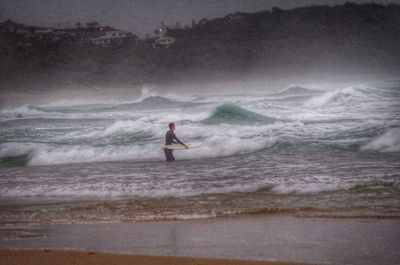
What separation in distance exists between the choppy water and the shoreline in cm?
170

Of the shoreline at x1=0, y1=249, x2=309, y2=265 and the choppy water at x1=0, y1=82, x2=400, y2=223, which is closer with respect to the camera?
the shoreline at x1=0, y1=249, x2=309, y2=265

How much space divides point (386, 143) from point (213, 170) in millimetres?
5037

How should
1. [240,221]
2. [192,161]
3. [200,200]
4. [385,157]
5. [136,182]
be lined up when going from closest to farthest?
[240,221]
[200,200]
[136,182]
[385,157]
[192,161]

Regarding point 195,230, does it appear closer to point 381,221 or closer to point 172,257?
point 172,257

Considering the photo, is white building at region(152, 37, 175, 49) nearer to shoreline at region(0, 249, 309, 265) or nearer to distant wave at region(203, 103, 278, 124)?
distant wave at region(203, 103, 278, 124)

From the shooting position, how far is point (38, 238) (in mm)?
5695

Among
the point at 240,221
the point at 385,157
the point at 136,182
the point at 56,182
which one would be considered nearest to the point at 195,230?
the point at 240,221

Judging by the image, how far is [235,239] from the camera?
5.20 m

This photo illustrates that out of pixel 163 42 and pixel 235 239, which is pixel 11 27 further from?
pixel 235 239

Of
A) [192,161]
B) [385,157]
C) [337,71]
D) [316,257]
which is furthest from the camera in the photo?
[337,71]

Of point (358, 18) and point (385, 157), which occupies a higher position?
point (358, 18)

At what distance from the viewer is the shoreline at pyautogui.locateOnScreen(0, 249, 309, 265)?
14.6ft

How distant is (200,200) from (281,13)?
9275 centimetres

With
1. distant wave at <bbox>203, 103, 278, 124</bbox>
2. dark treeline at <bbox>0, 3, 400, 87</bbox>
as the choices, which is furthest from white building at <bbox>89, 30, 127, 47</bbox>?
distant wave at <bbox>203, 103, 278, 124</bbox>
